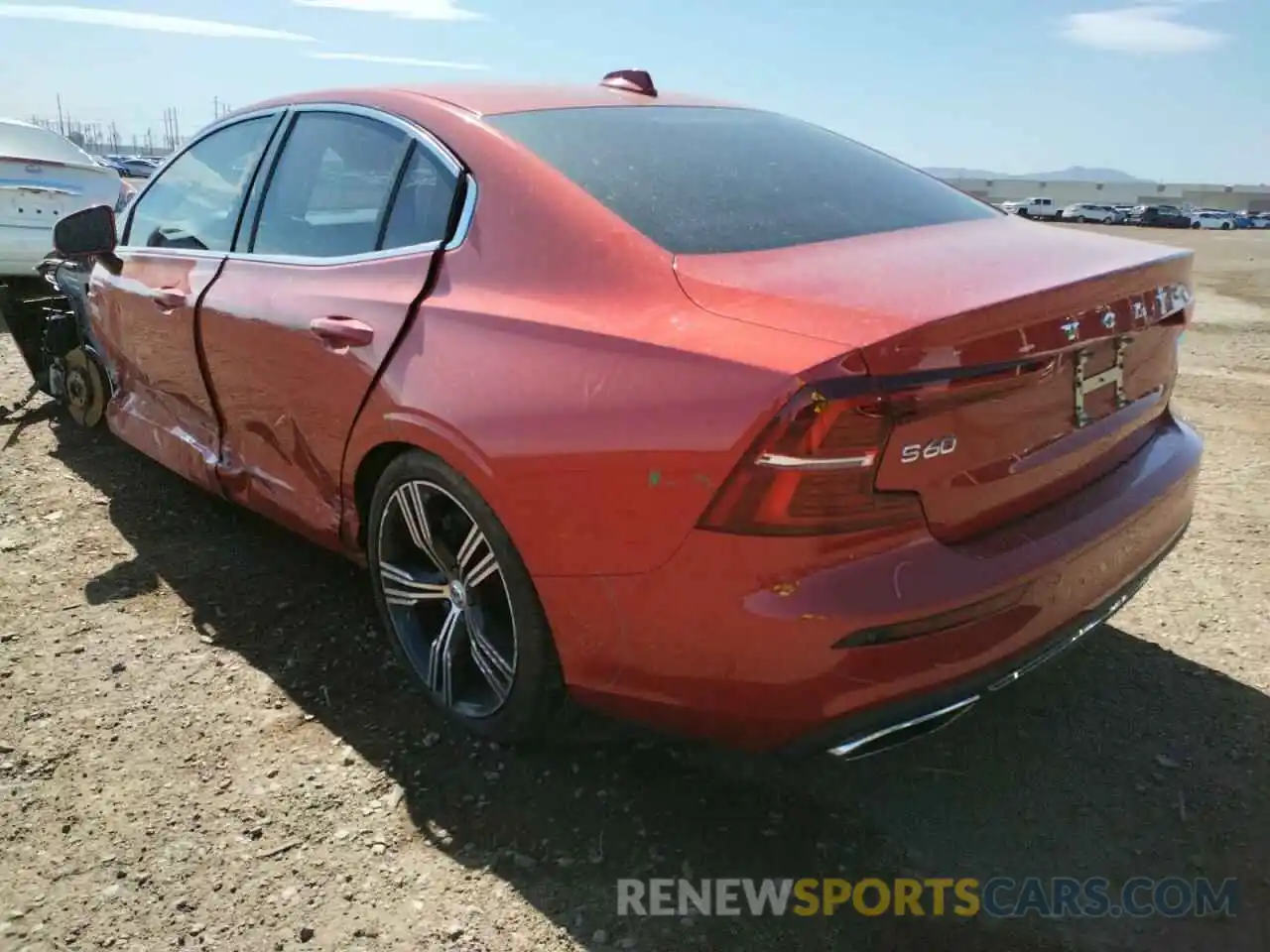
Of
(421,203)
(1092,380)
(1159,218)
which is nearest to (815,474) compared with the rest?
(1092,380)

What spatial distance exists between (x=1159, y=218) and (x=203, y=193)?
206 ft

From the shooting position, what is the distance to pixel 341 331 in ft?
9.12

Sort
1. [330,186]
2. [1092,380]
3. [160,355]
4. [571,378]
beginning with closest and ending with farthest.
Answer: [571,378] < [1092,380] < [330,186] < [160,355]

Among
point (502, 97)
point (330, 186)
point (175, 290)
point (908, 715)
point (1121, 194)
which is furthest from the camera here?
point (1121, 194)

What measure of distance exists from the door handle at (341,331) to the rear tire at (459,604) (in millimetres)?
340

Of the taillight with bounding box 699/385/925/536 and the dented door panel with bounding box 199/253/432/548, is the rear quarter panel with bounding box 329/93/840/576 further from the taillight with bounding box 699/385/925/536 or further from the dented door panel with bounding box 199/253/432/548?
the dented door panel with bounding box 199/253/432/548

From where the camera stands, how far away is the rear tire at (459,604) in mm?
2412

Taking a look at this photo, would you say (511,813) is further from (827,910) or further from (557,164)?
(557,164)

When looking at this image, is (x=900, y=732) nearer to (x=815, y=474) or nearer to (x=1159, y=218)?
(x=815, y=474)

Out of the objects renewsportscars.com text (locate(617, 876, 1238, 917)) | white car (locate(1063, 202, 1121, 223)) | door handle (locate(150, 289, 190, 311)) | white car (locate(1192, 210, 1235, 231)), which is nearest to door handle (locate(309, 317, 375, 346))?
door handle (locate(150, 289, 190, 311))

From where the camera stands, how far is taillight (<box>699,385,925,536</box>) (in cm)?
183

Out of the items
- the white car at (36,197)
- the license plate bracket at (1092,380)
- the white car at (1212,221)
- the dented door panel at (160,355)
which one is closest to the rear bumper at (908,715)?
the license plate bracket at (1092,380)

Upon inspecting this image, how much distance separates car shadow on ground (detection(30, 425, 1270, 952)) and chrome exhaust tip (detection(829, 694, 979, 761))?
414 mm

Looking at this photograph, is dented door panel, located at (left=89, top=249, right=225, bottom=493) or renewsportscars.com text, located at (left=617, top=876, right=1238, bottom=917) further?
dented door panel, located at (left=89, top=249, right=225, bottom=493)
